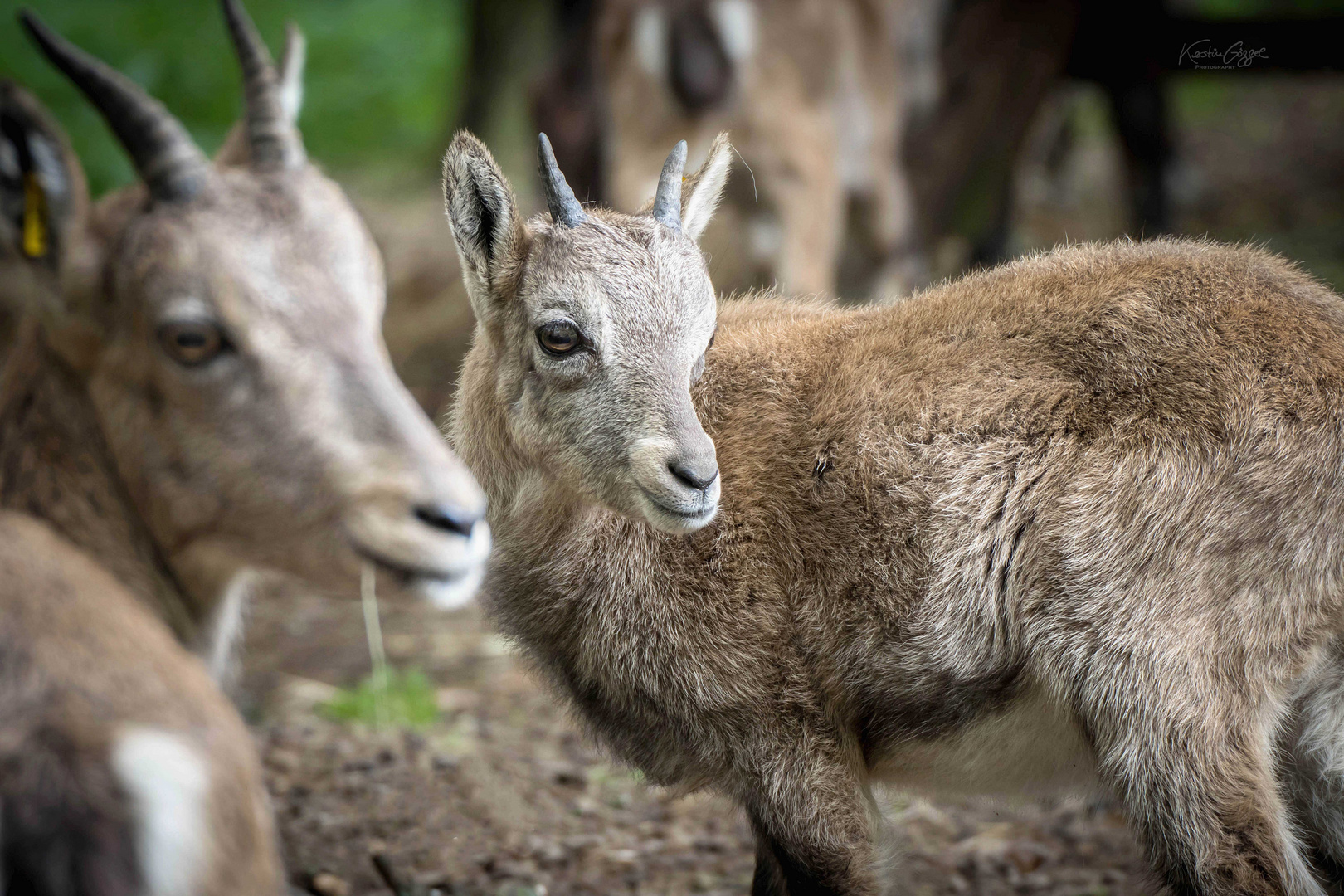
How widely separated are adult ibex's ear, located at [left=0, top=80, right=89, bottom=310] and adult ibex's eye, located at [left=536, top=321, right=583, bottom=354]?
4.42ft

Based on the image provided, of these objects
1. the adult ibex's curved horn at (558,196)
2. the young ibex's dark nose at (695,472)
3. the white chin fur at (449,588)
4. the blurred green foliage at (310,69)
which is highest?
the blurred green foliage at (310,69)

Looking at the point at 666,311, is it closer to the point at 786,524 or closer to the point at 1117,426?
the point at 786,524

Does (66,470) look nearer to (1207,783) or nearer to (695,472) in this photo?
(695,472)

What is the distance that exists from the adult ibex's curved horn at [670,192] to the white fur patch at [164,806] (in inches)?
88.3

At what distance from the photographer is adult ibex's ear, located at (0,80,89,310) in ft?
→ 8.29

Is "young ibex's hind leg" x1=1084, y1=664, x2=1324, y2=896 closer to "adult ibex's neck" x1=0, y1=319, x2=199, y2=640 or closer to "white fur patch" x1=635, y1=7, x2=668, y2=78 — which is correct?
"adult ibex's neck" x1=0, y1=319, x2=199, y2=640

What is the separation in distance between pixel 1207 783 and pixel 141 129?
9.86ft

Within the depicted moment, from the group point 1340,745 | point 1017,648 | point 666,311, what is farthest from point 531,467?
point 1340,745

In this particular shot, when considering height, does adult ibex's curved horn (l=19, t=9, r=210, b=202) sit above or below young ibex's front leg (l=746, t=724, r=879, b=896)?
above

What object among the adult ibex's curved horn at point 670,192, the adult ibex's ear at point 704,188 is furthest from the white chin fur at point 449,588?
the adult ibex's ear at point 704,188

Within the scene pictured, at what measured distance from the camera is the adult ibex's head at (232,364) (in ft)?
8.25

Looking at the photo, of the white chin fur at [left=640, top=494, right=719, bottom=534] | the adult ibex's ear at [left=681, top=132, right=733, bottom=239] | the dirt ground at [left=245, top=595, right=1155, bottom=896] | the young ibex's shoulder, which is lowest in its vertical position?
the dirt ground at [left=245, top=595, right=1155, bottom=896]

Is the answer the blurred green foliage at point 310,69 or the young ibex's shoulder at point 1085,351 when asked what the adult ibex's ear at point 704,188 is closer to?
the young ibex's shoulder at point 1085,351
